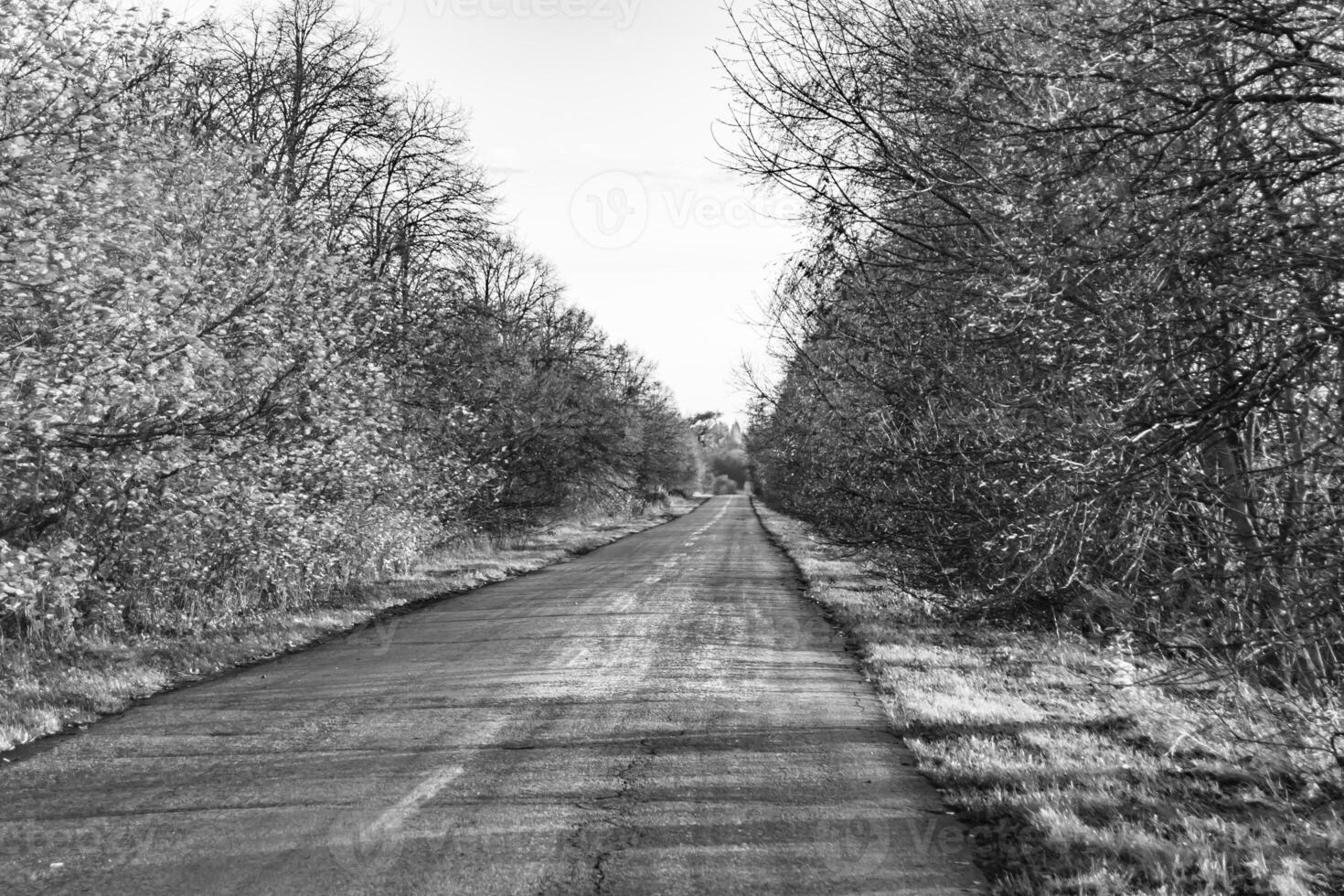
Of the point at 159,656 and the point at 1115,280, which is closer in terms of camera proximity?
the point at 1115,280

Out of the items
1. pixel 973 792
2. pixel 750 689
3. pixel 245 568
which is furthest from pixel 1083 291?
pixel 245 568

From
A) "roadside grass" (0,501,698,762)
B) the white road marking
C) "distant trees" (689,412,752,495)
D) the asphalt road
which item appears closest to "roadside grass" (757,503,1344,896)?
the asphalt road

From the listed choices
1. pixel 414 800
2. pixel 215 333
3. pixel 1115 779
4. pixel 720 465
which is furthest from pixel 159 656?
pixel 720 465

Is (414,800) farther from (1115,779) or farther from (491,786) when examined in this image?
(1115,779)

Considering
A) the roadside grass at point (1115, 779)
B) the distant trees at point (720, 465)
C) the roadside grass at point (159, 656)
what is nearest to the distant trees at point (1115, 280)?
the roadside grass at point (1115, 779)

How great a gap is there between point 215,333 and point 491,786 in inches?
252

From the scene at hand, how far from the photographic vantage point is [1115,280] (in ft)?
19.7

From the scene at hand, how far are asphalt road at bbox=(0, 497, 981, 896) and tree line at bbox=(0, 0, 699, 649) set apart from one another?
194 cm

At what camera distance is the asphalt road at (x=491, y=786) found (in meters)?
4.46

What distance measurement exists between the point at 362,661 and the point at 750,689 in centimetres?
403

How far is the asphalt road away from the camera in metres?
4.46

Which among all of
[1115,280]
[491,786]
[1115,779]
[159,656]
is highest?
[1115,280]

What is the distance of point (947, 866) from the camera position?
466cm

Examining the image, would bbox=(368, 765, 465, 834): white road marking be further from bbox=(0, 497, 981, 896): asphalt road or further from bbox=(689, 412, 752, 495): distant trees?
bbox=(689, 412, 752, 495): distant trees
